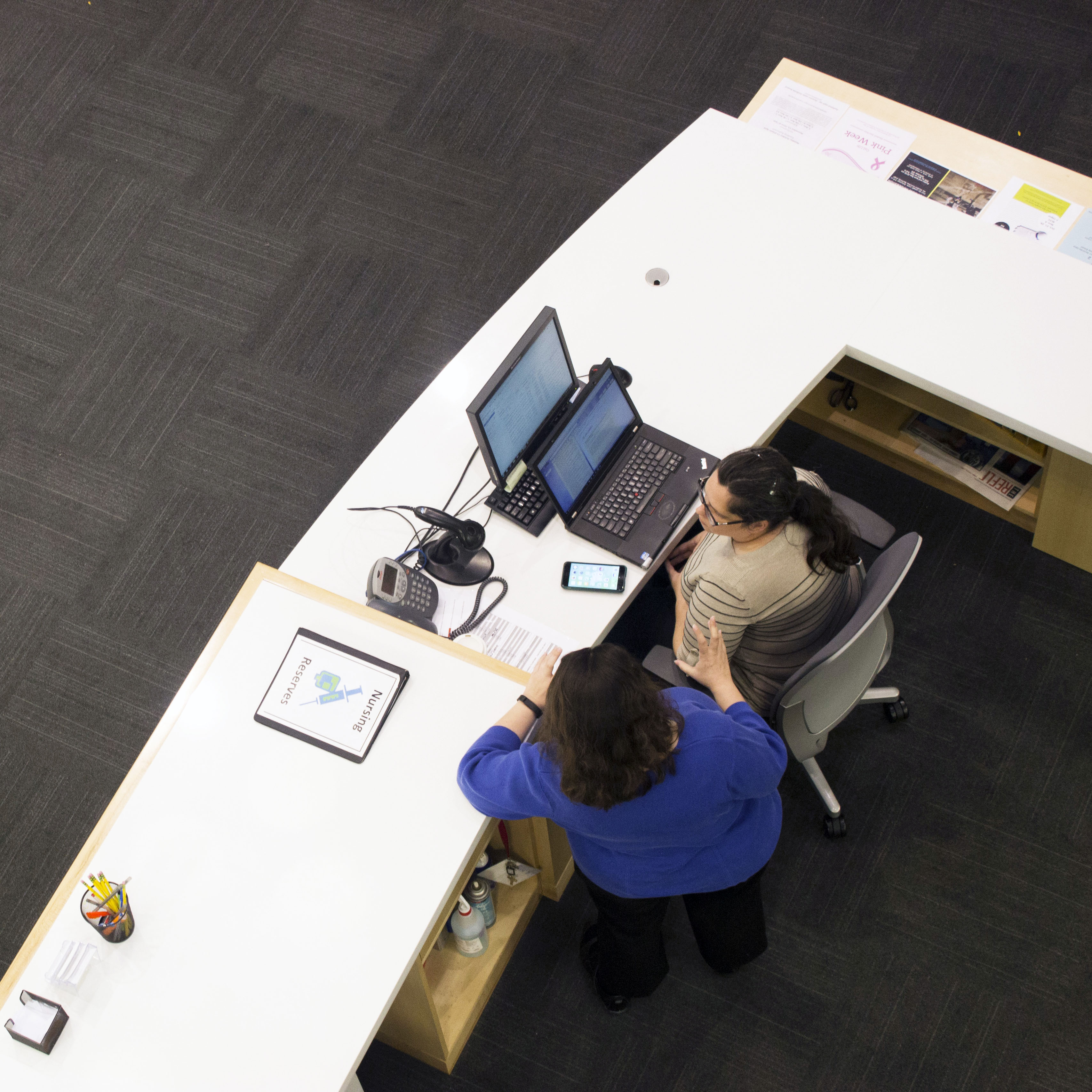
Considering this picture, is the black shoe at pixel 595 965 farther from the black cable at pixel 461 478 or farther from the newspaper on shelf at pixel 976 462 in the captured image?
the newspaper on shelf at pixel 976 462

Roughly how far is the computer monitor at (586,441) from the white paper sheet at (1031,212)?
4.10 feet

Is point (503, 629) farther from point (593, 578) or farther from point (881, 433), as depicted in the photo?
point (881, 433)

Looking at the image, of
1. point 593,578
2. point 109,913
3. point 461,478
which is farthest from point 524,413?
point 109,913

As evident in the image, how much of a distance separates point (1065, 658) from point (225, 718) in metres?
2.30

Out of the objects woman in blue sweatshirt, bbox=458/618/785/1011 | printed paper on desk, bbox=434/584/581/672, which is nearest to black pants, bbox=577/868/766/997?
woman in blue sweatshirt, bbox=458/618/785/1011

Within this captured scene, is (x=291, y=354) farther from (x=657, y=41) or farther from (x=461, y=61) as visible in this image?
(x=657, y=41)

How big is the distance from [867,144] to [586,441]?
1426 mm

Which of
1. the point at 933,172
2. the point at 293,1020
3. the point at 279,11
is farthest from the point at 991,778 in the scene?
the point at 279,11

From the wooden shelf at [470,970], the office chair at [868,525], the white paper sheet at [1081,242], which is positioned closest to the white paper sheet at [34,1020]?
the wooden shelf at [470,970]

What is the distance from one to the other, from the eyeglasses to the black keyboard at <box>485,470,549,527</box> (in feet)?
1.19

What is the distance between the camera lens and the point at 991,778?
279 cm

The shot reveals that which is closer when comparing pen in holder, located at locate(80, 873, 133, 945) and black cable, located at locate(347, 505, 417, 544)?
pen in holder, located at locate(80, 873, 133, 945)

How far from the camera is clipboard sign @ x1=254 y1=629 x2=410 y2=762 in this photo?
2.00 meters

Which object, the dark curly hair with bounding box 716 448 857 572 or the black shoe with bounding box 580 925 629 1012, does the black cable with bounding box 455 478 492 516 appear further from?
the black shoe with bounding box 580 925 629 1012
